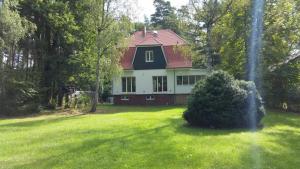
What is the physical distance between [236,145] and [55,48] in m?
23.4

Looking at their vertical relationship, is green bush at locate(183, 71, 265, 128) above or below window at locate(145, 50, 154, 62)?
below

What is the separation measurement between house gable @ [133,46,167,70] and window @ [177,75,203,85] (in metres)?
2.01

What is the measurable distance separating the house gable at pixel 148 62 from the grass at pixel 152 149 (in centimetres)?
2286

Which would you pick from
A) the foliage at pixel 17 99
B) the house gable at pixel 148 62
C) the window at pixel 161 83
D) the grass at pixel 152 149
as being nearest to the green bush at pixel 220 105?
the grass at pixel 152 149

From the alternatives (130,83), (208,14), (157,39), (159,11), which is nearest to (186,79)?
(157,39)

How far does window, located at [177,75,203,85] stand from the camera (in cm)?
3634

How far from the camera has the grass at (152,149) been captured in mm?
8588

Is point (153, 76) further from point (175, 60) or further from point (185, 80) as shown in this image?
point (185, 80)

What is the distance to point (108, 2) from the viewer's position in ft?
83.7

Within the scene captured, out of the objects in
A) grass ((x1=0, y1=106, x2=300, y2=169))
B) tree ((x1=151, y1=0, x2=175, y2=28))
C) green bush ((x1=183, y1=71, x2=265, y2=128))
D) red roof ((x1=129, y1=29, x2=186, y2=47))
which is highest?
tree ((x1=151, y1=0, x2=175, y2=28))

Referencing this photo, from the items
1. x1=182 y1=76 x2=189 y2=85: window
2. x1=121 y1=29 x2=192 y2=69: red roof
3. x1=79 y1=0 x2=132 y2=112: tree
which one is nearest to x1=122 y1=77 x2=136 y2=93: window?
x1=121 y1=29 x2=192 y2=69: red roof

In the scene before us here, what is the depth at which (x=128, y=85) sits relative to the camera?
122ft

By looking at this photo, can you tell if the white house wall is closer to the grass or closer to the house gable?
the house gable

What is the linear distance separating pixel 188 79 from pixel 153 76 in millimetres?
3434
